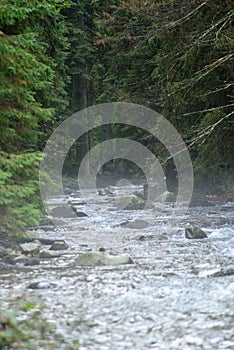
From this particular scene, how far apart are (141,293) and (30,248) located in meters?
3.34

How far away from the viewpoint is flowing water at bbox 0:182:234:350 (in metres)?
4.42

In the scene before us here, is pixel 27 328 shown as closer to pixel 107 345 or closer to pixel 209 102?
pixel 107 345

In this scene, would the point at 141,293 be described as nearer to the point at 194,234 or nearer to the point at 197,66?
the point at 194,234

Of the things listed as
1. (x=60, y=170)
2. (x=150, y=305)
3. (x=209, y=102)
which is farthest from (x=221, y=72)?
(x=60, y=170)

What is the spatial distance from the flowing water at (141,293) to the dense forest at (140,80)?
159 cm

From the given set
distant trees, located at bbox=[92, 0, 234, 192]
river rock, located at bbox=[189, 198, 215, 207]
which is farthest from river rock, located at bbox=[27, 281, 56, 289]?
river rock, located at bbox=[189, 198, 215, 207]

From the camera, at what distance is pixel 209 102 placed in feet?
41.0

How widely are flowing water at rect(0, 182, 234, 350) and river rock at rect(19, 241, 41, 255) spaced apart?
0.53 meters

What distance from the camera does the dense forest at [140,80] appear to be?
7699 mm

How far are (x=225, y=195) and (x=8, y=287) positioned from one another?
44.0ft

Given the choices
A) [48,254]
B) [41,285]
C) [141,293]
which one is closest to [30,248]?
[48,254]

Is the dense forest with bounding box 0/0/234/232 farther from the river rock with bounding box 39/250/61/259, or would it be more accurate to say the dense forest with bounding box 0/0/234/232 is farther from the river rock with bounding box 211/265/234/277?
the river rock with bounding box 211/265/234/277

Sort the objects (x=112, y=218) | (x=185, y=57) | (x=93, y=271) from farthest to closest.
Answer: (x=112, y=218) < (x=185, y=57) < (x=93, y=271)

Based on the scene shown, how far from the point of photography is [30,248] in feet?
28.7
